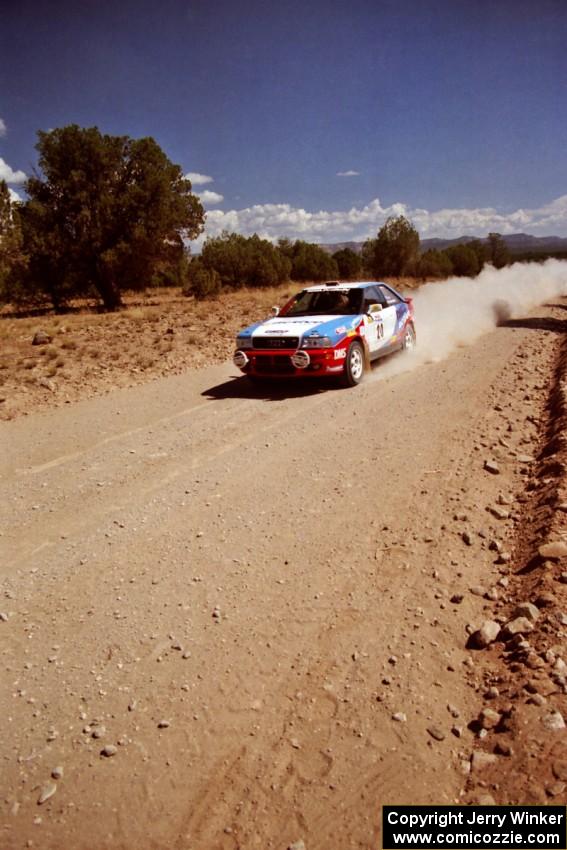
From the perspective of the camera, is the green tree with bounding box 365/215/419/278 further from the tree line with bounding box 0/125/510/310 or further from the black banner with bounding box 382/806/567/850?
the black banner with bounding box 382/806/567/850

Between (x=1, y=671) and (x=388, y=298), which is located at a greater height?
(x=388, y=298)

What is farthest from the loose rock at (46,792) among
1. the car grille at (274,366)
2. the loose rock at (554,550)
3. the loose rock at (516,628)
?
the car grille at (274,366)

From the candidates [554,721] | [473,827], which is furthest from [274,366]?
[473,827]

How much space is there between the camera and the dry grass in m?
8.59

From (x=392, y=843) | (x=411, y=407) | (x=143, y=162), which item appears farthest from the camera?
(x=143, y=162)

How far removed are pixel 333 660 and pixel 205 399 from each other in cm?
558

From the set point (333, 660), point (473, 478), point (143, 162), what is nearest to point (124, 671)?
point (333, 660)

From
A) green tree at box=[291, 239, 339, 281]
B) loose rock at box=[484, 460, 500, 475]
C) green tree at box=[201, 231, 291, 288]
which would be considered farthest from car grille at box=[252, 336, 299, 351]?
green tree at box=[291, 239, 339, 281]

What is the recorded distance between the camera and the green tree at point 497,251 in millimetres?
71062

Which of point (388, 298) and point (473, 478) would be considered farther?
point (388, 298)

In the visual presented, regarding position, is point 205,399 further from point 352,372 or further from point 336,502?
point 336,502

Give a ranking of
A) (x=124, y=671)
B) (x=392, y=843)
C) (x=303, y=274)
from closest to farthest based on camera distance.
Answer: (x=392, y=843)
(x=124, y=671)
(x=303, y=274)

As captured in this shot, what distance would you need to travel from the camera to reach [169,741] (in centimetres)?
226

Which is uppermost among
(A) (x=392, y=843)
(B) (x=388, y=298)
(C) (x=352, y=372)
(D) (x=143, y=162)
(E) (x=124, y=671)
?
(D) (x=143, y=162)
